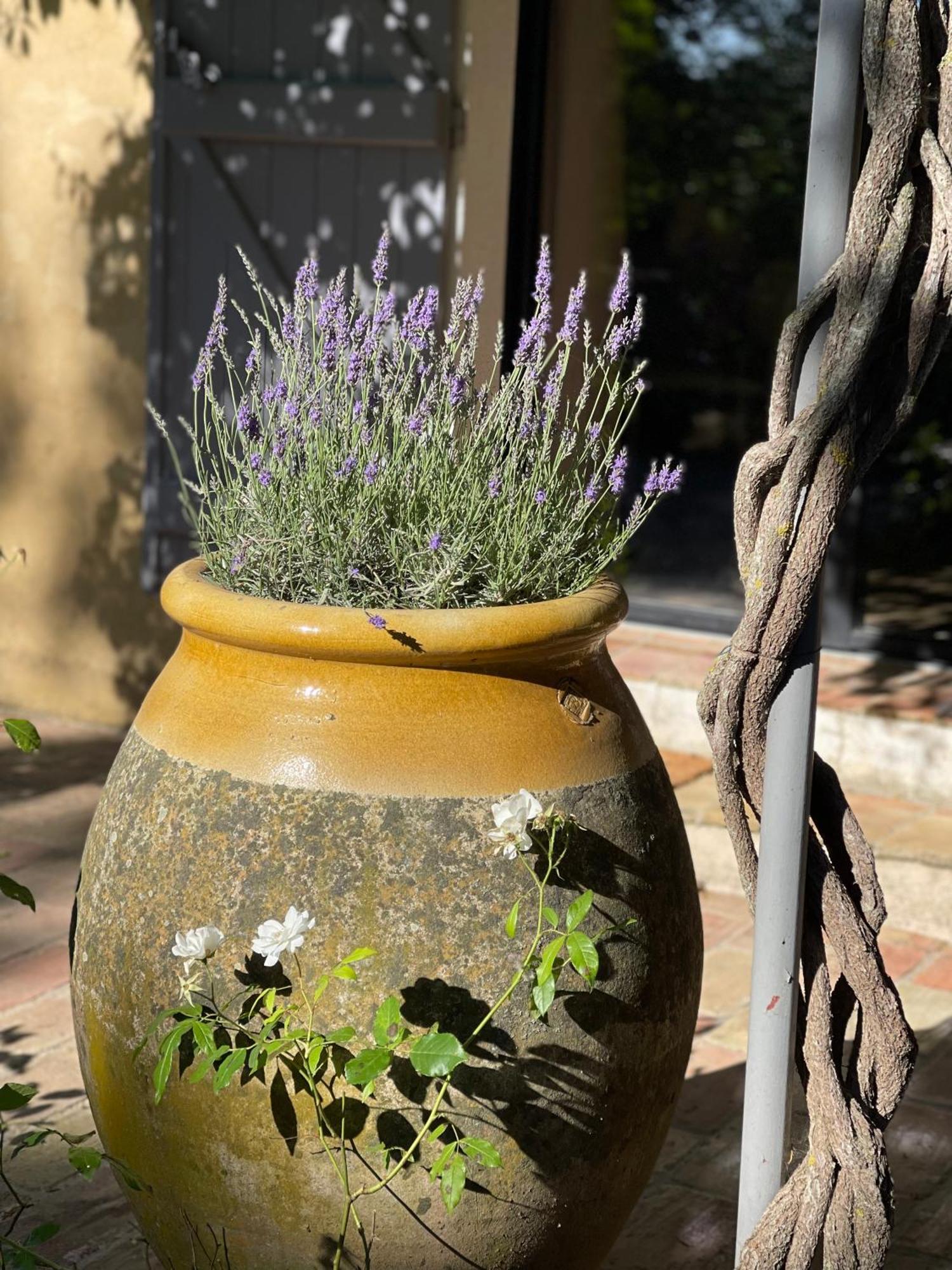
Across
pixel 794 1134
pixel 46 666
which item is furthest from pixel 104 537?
pixel 794 1134

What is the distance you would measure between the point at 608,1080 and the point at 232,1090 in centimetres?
46

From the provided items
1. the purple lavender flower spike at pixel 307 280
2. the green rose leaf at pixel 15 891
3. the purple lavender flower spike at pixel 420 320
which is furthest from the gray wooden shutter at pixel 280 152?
the green rose leaf at pixel 15 891

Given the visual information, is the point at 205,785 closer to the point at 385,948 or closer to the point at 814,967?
the point at 385,948

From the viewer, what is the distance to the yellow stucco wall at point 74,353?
17.5ft

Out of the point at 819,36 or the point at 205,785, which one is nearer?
the point at 819,36

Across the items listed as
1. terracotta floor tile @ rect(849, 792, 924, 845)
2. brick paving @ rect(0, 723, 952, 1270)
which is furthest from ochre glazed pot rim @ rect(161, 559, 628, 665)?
terracotta floor tile @ rect(849, 792, 924, 845)

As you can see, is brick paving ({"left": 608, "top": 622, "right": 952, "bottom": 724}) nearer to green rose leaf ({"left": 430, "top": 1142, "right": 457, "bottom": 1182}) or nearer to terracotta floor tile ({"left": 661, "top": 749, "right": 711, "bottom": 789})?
terracotta floor tile ({"left": 661, "top": 749, "right": 711, "bottom": 789})

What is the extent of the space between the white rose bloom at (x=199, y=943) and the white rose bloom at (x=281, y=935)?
59 millimetres

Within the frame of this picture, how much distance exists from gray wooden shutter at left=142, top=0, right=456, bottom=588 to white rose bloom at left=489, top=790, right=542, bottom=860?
11.1ft

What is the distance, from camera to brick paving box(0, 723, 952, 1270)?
8.50ft

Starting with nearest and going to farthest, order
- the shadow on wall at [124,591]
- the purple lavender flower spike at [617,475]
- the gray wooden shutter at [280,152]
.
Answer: the purple lavender flower spike at [617,475] → the gray wooden shutter at [280,152] → the shadow on wall at [124,591]

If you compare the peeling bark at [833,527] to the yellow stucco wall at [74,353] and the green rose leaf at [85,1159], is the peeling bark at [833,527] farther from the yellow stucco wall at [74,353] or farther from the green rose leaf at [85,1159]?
the yellow stucco wall at [74,353]

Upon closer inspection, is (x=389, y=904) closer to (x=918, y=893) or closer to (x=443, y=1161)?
(x=443, y=1161)

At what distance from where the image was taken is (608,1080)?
6.43 ft
